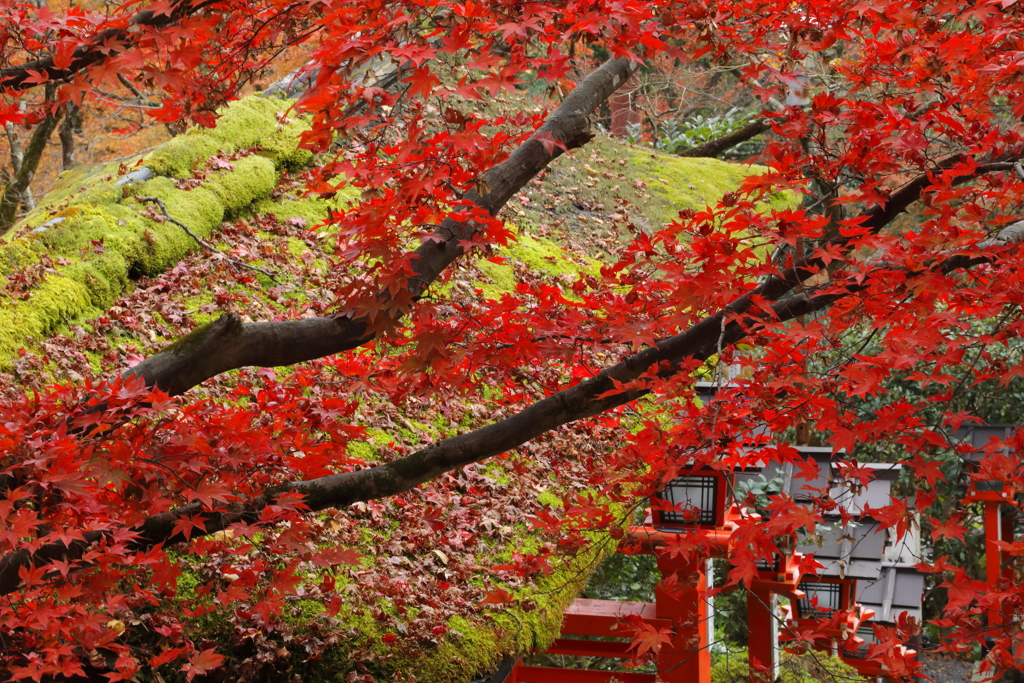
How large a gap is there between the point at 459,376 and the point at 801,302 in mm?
1370

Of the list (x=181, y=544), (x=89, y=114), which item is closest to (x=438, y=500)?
(x=181, y=544)

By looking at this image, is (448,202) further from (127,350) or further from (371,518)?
(127,350)

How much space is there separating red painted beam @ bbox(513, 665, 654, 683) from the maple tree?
1055 mm

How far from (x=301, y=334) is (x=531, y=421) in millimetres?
928

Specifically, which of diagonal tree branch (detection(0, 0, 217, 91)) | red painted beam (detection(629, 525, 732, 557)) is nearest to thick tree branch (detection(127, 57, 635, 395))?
diagonal tree branch (detection(0, 0, 217, 91))

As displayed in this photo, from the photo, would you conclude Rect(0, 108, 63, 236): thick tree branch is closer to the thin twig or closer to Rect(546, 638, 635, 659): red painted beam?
the thin twig

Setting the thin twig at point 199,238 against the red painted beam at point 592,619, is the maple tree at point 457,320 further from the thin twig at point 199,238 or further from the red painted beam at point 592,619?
the thin twig at point 199,238

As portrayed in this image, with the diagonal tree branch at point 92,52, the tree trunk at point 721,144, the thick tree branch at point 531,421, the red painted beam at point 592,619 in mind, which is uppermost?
the tree trunk at point 721,144

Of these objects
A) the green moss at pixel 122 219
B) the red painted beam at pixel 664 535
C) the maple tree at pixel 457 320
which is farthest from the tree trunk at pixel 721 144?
the red painted beam at pixel 664 535

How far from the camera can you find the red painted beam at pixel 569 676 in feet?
14.6

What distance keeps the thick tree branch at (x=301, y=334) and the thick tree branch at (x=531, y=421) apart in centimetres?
49

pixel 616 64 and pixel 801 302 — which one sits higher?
pixel 616 64

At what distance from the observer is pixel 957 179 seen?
3527 mm

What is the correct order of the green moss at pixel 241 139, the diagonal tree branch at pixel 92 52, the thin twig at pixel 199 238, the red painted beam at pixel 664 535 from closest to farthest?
the diagonal tree branch at pixel 92 52, the red painted beam at pixel 664 535, the thin twig at pixel 199 238, the green moss at pixel 241 139
